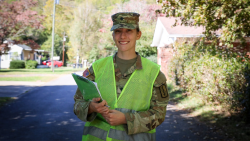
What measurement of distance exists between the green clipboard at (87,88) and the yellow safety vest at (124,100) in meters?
0.16

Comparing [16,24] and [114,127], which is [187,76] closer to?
[114,127]

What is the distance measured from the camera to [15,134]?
20.6 feet

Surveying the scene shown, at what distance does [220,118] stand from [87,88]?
21.1 ft

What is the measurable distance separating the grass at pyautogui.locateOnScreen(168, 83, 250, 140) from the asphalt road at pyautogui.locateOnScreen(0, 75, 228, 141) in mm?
262

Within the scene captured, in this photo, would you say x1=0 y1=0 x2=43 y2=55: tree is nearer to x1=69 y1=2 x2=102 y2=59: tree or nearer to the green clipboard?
the green clipboard

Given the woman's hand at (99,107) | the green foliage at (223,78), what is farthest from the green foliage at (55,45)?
the woman's hand at (99,107)

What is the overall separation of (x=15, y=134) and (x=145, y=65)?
5056mm

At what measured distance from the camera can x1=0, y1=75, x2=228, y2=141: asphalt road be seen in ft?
20.3

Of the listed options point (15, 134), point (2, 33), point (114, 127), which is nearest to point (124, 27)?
Result: point (114, 127)

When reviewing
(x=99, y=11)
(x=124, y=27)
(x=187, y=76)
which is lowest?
(x=187, y=76)

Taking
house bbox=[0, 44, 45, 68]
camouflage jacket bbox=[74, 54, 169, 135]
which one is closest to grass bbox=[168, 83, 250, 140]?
camouflage jacket bbox=[74, 54, 169, 135]

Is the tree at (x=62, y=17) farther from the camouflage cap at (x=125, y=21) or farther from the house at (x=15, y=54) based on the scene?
the camouflage cap at (x=125, y=21)

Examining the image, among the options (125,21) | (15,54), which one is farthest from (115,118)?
(15,54)

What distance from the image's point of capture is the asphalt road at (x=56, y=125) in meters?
6.20
